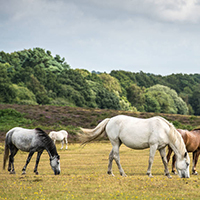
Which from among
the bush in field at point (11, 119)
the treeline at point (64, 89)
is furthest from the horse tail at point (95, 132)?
the treeline at point (64, 89)

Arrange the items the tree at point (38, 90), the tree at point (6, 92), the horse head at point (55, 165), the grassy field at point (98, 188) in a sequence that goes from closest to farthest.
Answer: the grassy field at point (98, 188) < the horse head at point (55, 165) < the tree at point (6, 92) < the tree at point (38, 90)

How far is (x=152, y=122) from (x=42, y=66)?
7455 centimetres

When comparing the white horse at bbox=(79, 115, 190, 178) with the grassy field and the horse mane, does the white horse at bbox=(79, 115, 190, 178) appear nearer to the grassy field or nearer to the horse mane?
the grassy field

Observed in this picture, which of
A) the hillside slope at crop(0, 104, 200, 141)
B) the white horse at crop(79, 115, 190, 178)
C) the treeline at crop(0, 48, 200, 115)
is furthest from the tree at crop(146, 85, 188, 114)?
the white horse at crop(79, 115, 190, 178)

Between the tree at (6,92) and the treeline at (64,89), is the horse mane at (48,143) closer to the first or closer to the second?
the treeline at (64,89)

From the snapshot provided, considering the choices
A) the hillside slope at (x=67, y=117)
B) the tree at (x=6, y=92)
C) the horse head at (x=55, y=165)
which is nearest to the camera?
the horse head at (x=55, y=165)

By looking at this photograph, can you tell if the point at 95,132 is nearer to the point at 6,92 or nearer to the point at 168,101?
the point at 6,92

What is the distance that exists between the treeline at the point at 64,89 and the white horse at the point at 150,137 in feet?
161

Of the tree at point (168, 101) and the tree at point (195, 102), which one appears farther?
the tree at point (195, 102)

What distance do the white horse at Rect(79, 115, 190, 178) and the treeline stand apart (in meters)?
49.0

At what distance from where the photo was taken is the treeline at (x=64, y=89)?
221 feet

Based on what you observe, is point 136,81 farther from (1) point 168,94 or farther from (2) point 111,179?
(2) point 111,179

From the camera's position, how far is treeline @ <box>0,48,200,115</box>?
67.4m

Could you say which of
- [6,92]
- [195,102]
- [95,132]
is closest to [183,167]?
[95,132]
